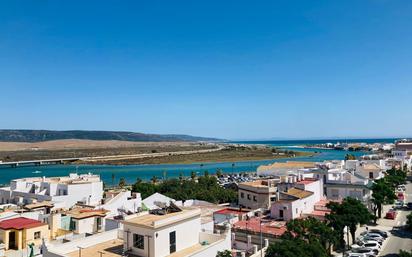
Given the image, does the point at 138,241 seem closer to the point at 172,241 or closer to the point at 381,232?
the point at 172,241

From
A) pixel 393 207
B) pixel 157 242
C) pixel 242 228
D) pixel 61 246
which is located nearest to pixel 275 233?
pixel 242 228

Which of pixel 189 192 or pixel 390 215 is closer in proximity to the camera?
pixel 390 215

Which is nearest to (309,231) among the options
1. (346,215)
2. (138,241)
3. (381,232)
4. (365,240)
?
(346,215)

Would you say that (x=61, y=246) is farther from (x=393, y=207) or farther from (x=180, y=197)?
(x=393, y=207)

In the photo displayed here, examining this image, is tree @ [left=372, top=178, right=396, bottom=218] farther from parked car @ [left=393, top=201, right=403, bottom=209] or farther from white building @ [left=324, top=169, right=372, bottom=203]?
parked car @ [left=393, top=201, right=403, bottom=209]

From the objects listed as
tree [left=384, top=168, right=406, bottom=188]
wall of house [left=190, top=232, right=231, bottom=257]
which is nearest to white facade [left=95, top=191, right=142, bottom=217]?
wall of house [left=190, top=232, right=231, bottom=257]
